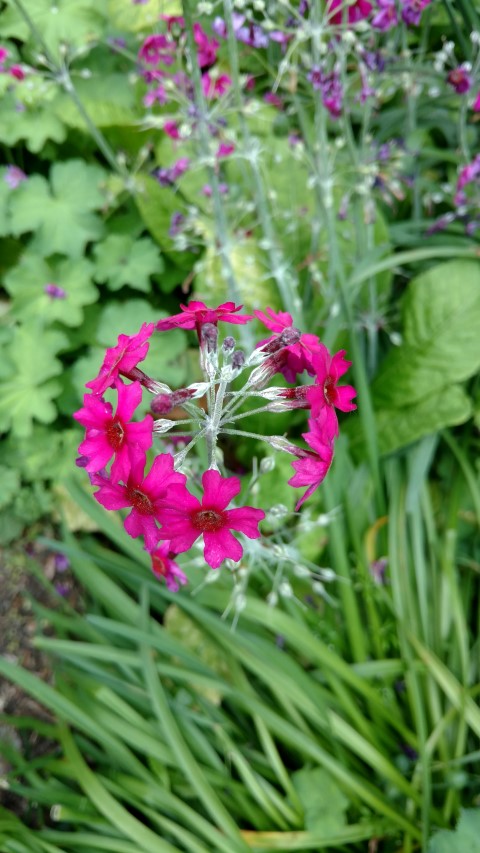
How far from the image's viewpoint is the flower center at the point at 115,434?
0.98 meters

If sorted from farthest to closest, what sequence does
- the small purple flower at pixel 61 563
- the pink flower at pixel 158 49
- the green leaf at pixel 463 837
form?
the small purple flower at pixel 61 563 → the pink flower at pixel 158 49 → the green leaf at pixel 463 837

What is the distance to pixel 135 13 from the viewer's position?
7.30ft

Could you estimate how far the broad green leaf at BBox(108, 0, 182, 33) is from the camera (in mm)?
2162

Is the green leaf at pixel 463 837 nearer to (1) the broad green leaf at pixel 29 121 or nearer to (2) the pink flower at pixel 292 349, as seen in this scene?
(2) the pink flower at pixel 292 349

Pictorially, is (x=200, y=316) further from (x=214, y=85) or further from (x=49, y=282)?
(x=49, y=282)

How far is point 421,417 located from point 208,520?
1.25m

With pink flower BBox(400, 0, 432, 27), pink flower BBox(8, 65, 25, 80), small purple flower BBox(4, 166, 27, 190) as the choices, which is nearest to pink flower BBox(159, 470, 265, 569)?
pink flower BBox(400, 0, 432, 27)

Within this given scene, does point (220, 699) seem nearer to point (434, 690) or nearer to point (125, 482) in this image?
point (434, 690)

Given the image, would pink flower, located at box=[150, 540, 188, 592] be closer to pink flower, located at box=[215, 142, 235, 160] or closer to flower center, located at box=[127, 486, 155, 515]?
flower center, located at box=[127, 486, 155, 515]

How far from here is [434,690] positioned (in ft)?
6.43

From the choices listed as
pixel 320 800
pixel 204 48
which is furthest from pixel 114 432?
pixel 320 800

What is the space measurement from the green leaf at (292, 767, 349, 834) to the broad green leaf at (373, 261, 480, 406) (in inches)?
41.9

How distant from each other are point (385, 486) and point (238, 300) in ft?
2.45

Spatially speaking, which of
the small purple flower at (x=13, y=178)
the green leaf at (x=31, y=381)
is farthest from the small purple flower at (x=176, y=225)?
the small purple flower at (x=13, y=178)
